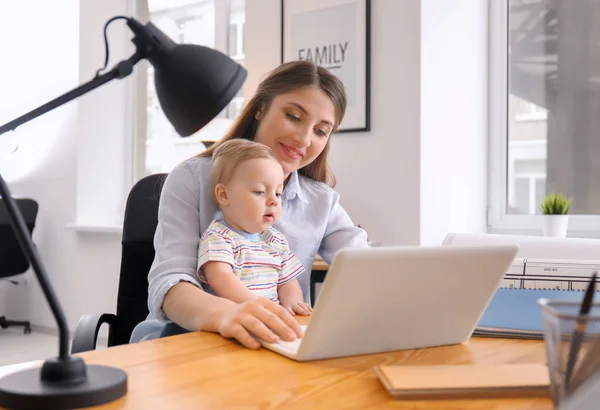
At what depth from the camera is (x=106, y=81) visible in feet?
2.31

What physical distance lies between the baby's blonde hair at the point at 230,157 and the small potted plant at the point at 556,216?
1.66 meters

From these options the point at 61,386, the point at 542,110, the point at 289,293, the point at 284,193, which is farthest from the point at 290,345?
the point at 542,110

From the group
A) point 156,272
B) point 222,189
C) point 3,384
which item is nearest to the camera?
point 3,384

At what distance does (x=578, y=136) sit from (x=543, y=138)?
0.16 metres

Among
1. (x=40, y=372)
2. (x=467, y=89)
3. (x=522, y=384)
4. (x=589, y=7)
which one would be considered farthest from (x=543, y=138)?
(x=40, y=372)

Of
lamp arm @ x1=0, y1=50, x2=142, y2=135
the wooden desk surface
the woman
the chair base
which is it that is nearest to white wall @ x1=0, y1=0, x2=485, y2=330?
the woman

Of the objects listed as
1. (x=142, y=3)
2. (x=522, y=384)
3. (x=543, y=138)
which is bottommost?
(x=522, y=384)

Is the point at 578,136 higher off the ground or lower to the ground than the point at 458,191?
higher

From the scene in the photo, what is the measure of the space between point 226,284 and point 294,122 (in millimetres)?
514

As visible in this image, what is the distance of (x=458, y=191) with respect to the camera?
306 cm

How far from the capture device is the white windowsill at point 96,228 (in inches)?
161

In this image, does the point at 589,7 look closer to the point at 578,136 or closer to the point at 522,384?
the point at 578,136

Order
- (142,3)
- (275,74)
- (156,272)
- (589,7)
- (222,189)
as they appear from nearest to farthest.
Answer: (156,272)
(222,189)
(275,74)
(589,7)
(142,3)

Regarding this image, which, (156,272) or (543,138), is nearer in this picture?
(156,272)
